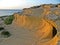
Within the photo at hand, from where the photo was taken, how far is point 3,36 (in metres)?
17.8

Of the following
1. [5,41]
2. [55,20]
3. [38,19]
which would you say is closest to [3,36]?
[5,41]

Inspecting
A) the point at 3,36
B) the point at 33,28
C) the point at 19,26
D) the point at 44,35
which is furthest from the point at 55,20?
the point at 19,26

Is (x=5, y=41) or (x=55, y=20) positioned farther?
(x=5, y=41)

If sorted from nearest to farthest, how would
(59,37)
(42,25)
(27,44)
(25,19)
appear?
(59,37) < (27,44) < (42,25) < (25,19)

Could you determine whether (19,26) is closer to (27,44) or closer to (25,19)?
(25,19)

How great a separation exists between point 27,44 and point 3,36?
4.16 m

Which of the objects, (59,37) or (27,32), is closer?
(59,37)

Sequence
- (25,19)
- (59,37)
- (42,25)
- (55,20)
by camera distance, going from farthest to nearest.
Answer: (25,19)
(42,25)
(55,20)
(59,37)

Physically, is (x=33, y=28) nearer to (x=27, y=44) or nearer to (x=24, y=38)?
(x=24, y=38)

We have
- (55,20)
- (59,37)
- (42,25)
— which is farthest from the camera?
(42,25)

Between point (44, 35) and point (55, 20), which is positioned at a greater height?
point (55, 20)

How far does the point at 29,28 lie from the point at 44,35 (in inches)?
130

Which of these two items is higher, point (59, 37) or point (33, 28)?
point (59, 37)

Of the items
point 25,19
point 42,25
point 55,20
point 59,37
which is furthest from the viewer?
point 25,19
